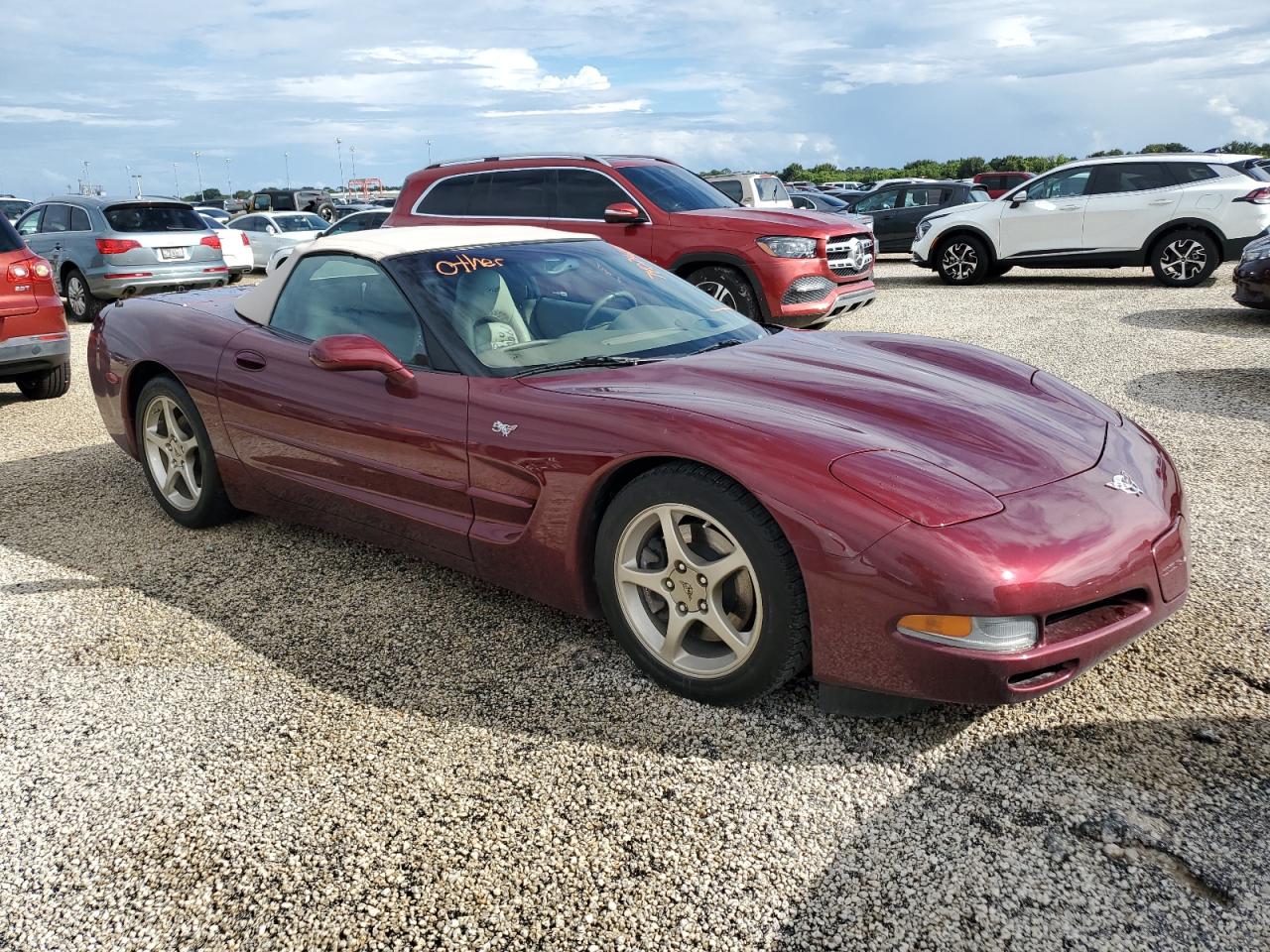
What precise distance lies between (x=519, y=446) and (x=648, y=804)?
3.81ft

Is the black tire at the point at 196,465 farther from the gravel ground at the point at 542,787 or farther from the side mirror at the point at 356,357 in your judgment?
the side mirror at the point at 356,357

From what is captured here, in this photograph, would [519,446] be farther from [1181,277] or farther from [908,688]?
[1181,277]

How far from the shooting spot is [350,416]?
144 inches

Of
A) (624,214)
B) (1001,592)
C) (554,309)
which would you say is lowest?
(1001,592)

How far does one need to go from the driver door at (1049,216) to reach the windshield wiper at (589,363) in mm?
11608

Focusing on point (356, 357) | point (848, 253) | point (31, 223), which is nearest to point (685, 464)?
point (356, 357)

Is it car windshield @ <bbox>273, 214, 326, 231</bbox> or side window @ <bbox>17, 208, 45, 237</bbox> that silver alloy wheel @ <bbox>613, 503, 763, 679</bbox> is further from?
car windshield @ <bbox>273, 214, 326, 231</bbox>

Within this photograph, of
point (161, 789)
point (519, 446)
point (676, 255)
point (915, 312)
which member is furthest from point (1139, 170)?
point (161, 789)

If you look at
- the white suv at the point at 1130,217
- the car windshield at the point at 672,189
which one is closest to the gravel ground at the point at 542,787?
the car windshield at the point at 672,189

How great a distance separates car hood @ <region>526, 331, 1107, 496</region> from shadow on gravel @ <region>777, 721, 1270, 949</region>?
0.74 meters

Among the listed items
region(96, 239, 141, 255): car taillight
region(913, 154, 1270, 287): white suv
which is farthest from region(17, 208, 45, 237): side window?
region(913, 154, 1270, 287): white suv

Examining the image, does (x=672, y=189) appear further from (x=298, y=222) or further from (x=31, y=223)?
(x=298, y=222)

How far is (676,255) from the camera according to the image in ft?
29.2

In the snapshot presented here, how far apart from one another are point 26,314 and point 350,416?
4.47m
